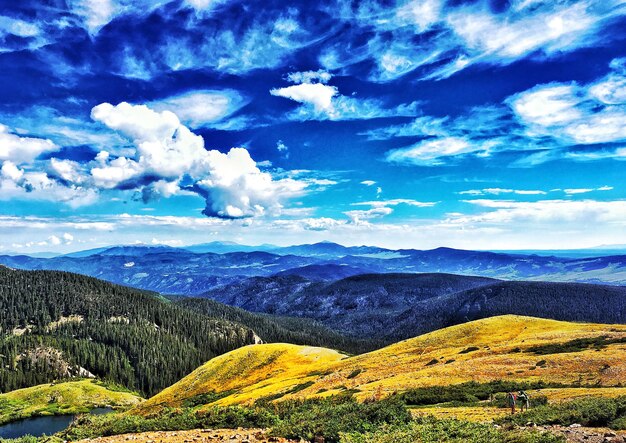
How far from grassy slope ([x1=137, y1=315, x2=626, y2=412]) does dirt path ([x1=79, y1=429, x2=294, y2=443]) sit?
694 inches

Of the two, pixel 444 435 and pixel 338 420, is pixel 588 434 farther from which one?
pixel 338 420

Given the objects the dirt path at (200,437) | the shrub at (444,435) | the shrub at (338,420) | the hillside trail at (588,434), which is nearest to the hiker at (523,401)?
the hillside trail at (588,434)

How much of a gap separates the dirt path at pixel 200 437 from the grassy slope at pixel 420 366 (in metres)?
17.6

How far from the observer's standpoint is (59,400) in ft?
539

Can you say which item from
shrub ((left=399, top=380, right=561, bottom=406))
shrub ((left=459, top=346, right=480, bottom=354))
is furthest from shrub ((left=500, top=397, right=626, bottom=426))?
shrub ((left=459, top=346, right=480, bottom=354))

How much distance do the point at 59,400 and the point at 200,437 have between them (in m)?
182

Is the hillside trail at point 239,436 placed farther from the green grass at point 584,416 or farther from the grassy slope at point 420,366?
the grassy slope at point 420,366

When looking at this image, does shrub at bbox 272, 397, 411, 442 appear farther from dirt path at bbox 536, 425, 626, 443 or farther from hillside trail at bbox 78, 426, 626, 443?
dirt path at bbox 536, 425, 626, 443

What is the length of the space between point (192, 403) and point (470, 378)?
4698cm

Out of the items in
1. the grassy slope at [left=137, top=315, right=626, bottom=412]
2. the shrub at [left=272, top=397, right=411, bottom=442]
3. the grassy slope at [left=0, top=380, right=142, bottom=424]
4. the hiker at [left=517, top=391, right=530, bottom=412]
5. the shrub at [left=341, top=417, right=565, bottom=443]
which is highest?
the shrub at [left=341, top=417, right=565, bottom=443]

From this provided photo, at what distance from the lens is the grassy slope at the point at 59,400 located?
147625 millimetres

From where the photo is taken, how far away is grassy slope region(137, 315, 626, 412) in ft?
141

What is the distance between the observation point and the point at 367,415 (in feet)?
89.9

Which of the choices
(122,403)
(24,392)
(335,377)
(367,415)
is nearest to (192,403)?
(335,377)
